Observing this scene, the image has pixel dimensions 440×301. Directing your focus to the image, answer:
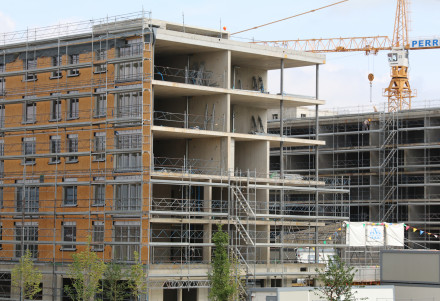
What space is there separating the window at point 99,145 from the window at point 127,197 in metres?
2.55

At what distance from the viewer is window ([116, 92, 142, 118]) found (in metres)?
65.9

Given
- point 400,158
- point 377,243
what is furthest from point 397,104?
point 377,243

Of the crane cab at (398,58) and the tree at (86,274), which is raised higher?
the crane cab at (398,58)

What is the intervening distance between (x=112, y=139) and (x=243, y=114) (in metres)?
12.7

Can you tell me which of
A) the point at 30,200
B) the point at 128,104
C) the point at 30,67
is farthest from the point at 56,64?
the point at 30,200

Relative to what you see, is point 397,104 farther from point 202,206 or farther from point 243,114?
point 202,206

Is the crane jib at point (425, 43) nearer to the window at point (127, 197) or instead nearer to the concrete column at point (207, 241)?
the concrete column at point (207, 241)

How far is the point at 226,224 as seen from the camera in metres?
69.8

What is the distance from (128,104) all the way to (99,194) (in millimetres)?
6292

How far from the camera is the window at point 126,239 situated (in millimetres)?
64438

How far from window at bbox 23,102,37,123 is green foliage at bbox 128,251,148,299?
49.3 ft

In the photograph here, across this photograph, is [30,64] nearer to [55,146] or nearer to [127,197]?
[55,146]

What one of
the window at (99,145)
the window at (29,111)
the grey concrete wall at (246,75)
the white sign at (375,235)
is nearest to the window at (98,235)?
the window at (99,145)

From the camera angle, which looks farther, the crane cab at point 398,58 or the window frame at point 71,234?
the crane cab at point 398,58
